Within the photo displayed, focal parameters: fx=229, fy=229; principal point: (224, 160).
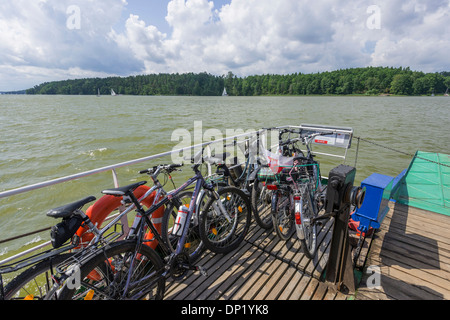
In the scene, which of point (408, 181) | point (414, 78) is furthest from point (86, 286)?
point (414, 78)

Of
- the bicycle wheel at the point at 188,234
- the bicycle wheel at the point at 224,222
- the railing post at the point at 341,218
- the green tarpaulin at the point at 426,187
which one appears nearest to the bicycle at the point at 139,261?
the bicycle wheel at the point at 224,222

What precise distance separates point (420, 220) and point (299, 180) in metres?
2.09

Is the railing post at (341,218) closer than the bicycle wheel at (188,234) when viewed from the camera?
Yes

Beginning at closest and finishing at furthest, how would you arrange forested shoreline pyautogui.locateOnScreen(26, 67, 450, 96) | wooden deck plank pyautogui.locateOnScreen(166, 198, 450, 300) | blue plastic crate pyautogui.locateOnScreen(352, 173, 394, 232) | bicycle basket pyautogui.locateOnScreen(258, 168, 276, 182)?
1. wooden deck plank pyautogui.locateOnScreen(166, 198, 450, 300)
2. blue plastic crate pyautogui.locateOnScreen(352, 173, 394, 232)
3. bicycle basket pyautogui.locateOnScreen(258, 168, 276, 182)
4. forested shoreline pyautogui.locateOnScreen(26, 67, 450, 96)

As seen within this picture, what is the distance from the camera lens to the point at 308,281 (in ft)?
7.44

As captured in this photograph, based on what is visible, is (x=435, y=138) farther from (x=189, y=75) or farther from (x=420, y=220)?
(x=189, y=75)

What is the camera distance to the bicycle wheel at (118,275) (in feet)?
5.01

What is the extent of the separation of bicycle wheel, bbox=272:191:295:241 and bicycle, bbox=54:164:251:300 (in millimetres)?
484

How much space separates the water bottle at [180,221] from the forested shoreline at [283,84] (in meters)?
76.3

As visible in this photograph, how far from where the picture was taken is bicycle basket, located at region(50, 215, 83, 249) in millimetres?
1495

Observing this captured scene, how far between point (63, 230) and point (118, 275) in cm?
54

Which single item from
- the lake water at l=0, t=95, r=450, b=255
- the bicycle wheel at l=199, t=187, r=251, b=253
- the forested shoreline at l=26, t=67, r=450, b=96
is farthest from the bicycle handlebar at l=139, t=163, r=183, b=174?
the forested shoreline at l=26, t=67, r=450, b=96

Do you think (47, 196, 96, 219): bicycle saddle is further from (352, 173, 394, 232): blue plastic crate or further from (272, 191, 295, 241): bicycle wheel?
(352, 173, 394, 232): blue plastic crate

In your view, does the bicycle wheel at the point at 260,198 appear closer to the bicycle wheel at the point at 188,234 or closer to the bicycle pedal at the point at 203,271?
the bicycle wheel at the point at 188,234
